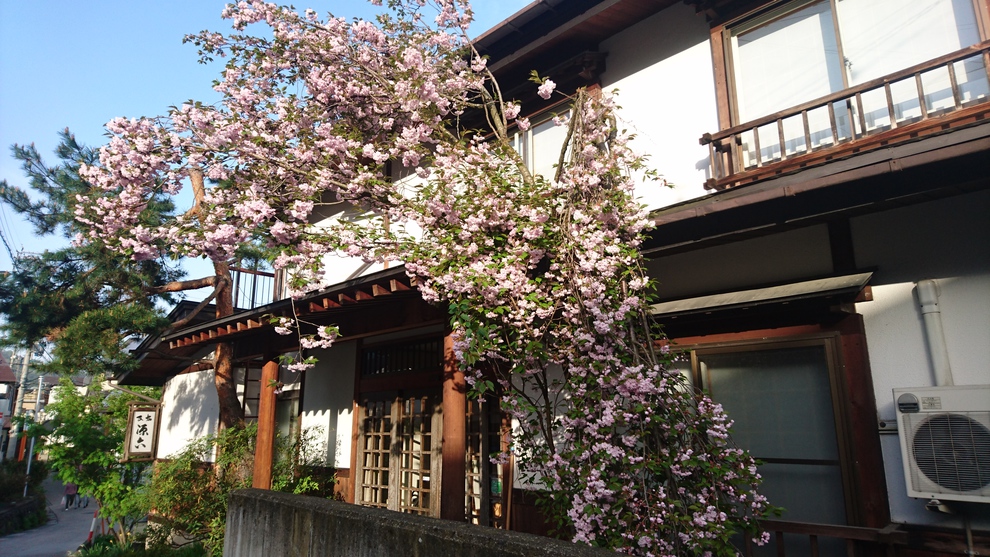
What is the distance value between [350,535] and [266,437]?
19.1ft

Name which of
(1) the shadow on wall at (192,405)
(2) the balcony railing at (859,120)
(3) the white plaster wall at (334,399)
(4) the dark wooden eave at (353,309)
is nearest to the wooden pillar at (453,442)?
(4) the dark wooden eave at (353,309)

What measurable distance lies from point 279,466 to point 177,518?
171 cm

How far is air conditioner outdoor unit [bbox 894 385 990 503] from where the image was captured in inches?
159

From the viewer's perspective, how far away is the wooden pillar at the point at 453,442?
612 centimetres

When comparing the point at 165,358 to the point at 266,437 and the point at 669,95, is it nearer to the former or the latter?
the point at 266,437

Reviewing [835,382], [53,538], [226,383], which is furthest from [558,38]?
[53,538]

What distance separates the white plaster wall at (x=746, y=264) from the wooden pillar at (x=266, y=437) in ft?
20.0

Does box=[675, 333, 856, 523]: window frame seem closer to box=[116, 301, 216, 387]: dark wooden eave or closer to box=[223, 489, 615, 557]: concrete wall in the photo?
box=[223, 489, 615, 557]: concrete wall

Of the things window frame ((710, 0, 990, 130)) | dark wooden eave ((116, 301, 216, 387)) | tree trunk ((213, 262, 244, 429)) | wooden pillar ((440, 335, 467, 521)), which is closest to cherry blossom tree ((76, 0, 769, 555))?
wooden pillar ((440, 335, 467, 521))

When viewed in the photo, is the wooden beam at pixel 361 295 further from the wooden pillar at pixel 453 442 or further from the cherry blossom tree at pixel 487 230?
the wooden pillar at pixel 453 442

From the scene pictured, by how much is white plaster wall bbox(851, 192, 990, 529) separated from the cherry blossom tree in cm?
124

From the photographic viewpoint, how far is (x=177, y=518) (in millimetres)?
9789

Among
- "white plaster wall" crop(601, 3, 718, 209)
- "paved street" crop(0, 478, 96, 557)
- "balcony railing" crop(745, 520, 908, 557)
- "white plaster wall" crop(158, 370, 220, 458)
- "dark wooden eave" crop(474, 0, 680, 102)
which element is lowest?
"paved street" crop(0, 478, 96, 557)

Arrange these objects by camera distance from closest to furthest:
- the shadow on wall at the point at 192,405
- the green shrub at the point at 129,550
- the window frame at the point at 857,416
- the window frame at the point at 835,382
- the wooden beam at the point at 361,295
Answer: the window frame at the point at 857,416, the window frame at the point at 835,382, the wooden beam at the point at 361,295, the green shrub at the point at 129,550, the shadow on wall at the point at 192,405
